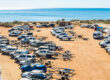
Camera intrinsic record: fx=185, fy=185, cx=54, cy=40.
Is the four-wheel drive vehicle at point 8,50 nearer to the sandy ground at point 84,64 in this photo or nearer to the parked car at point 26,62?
the sandy ground at point 84,64

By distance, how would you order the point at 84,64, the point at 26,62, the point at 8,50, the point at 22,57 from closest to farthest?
the point at 26,62 → the point at 84,64 → the point at 22,57 → the point at 8,50

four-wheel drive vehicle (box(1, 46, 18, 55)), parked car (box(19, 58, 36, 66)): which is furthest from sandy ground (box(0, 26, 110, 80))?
four-wheel drive vehicle (box(1, 46, 18, 55))

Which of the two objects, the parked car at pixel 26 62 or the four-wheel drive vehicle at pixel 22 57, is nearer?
the parked car at pixel 26 62

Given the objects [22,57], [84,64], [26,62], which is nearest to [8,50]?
[22,57]

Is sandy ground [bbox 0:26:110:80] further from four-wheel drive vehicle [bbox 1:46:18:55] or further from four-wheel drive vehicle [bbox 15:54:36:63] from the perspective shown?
four-wheel drive vehicle [bbox 1:46:18:55]

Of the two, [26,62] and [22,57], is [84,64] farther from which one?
[22,57]

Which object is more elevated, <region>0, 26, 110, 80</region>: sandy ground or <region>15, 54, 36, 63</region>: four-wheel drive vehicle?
<region>15, 54, 36, 63</region>: four-wheel drive vehicle

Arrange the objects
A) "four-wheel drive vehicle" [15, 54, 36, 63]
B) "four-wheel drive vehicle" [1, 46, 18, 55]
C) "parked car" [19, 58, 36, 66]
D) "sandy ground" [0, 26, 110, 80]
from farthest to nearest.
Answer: "four-wheel drive vehicle" [1, 46, 18, 55] → "four-wheel drive vehicle" [15, 54, 36, 63] → "parked car" [19, 58, 36, 66] → "sandy ground" [0, 26, 110, 80]

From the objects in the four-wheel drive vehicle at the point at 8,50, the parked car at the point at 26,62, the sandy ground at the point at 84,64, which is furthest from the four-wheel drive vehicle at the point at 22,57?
the four-wheel drive vehicle at the point at 8,50

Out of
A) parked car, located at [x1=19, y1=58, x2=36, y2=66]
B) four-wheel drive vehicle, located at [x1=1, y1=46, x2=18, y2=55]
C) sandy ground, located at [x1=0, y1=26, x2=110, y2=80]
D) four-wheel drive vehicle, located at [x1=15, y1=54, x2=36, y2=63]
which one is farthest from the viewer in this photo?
four-wheel drive vehicle, located at [x1=1, y1=46, x2=18, y2=55]

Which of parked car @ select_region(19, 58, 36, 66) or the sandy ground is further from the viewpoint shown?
parked car @ select_region(19, 58, 36, 66)

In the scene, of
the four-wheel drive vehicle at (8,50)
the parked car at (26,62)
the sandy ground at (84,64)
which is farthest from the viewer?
the four-wheel drive vehicle at (8,50)

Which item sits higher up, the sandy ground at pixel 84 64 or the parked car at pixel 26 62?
the parked car at pixel 26 62

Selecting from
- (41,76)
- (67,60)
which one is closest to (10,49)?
(67,60)
